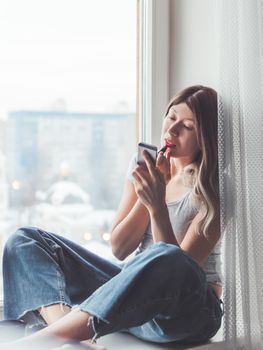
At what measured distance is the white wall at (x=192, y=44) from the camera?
5.38 feet

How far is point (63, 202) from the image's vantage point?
1.65 meters

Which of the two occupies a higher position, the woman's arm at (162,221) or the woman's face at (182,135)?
the woman's face at (182,135)

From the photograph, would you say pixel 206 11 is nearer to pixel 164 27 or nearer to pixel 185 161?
pixel 164 27

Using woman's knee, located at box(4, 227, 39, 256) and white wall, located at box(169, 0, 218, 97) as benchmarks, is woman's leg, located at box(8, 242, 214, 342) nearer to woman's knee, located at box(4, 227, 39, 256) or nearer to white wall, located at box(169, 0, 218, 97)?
woman's knee, located at box(4, 227, 39, 256)

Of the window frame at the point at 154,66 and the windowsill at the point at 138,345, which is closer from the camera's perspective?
the windowsill at the point at 138,345

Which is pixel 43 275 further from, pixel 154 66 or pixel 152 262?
pixel 154 66

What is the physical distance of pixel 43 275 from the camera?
133 cm

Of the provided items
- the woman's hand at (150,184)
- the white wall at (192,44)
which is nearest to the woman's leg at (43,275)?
the woman's hand at (150,184)

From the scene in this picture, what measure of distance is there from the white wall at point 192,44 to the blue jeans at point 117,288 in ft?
1.89

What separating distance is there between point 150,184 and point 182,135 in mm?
165

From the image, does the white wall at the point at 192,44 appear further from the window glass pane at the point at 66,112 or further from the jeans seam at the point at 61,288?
the jeans seam at the point at 61,288

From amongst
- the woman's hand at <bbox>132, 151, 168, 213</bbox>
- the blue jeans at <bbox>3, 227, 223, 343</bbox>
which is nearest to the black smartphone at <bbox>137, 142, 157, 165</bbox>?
the woman's hand at <bbox>132, 151, 168, 213</bbox>

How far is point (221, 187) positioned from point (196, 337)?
1.11 ft

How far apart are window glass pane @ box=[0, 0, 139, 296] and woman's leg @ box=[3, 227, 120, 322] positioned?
238 millimetres
